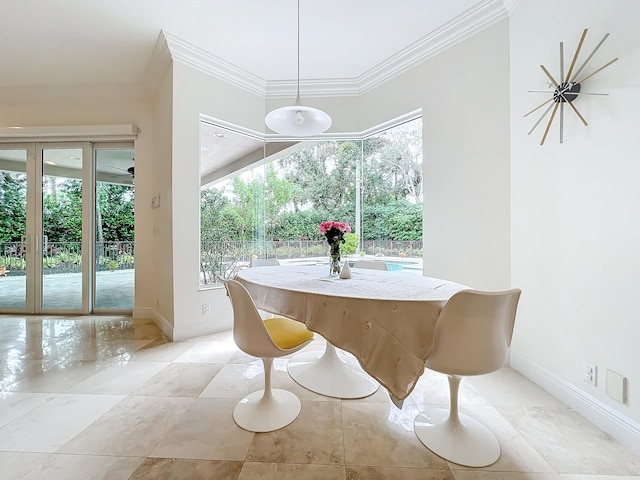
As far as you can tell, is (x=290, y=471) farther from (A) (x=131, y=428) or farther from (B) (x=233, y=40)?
(B) (x=233, y=40)

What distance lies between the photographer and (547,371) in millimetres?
1984

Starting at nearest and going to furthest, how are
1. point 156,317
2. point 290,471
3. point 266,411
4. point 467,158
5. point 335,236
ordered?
point 290,471, point 266,411, point 335,236, point 467,158, point 156,317

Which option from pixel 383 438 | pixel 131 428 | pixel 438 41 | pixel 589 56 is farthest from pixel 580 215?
pixel 131 428

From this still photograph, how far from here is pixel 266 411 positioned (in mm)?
1672

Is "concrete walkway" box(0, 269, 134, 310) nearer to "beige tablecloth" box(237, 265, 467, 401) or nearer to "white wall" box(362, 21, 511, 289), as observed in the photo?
→ "beige tablecloth" box(237, 265, 467, 401)

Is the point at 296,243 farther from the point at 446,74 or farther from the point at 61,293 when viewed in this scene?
the point at 61,293

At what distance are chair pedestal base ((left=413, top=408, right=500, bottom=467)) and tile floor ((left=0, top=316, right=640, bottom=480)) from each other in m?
0.04

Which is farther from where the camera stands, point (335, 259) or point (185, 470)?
point (335, 259)

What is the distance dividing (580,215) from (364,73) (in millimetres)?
2686

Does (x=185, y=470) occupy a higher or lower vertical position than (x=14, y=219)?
lower

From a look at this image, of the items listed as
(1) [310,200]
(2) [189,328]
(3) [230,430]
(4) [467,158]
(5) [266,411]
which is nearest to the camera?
(3) [230,430]

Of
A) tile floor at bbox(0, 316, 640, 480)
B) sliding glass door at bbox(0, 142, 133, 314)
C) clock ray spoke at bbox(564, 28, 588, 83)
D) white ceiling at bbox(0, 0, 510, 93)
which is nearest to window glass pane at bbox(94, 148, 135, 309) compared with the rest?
sliding glass door at bbox(0, 142, 133, 314)

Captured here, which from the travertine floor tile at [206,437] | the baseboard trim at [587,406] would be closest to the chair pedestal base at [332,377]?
the travertine floor tile at [206,437]

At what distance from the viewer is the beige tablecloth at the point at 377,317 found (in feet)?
4.34
